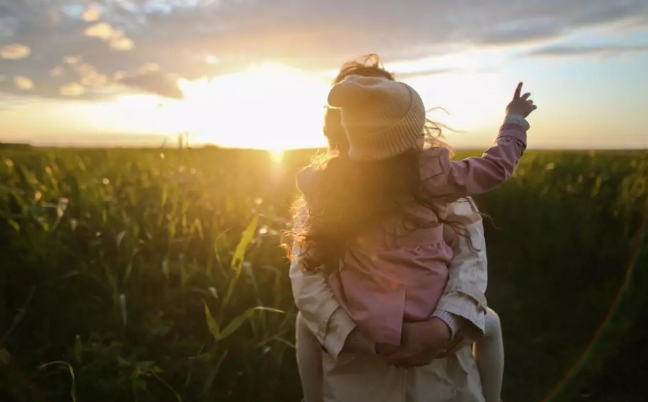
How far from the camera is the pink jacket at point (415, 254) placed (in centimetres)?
171

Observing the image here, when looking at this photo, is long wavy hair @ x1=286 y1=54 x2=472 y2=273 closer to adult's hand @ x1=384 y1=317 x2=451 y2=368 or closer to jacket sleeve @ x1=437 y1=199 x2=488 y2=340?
jacket sleeve @ x1=437 y1=199 x2=488 y2=340

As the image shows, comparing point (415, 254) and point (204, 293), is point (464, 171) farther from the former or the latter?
point (204, 293)

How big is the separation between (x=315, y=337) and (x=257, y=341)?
3.50 ft

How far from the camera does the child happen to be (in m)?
1.67

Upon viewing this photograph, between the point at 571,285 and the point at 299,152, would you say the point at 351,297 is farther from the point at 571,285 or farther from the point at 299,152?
the point at 299,152

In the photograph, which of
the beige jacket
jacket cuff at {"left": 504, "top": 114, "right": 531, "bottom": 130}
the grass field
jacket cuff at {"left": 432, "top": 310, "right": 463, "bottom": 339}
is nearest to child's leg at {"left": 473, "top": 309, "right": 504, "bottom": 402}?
the beige jacket

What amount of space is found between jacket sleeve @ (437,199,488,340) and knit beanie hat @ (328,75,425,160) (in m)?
0.31

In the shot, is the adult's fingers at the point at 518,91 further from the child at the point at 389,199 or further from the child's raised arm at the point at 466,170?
the child's raised arm at the point at 466,170

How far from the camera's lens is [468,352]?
191 centimetres

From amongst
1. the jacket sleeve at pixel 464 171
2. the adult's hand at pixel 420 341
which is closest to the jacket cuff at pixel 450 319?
the adult's hand at pixel 420 341

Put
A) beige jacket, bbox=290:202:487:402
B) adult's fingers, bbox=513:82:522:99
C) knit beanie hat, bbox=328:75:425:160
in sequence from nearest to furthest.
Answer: knit beanie hat, bbox=328:75:425:160 < beige jacket, bbox=290:202:487:402 < adult's fingers, bbox=513:82:522:99

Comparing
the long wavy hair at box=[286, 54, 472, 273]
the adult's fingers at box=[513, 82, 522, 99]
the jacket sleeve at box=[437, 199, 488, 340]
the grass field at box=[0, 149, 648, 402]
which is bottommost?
the grass field at box=[0, 149, 648, 402]

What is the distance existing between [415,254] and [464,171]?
278mm

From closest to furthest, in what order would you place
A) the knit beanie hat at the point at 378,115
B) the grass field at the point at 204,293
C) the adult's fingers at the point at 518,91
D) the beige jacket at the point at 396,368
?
the knit beanie hat at the point at 378,115
the beige jacket at the point at 396,368
the adult's fingers at the point at 518,91
the grass field at the point at 204,293
